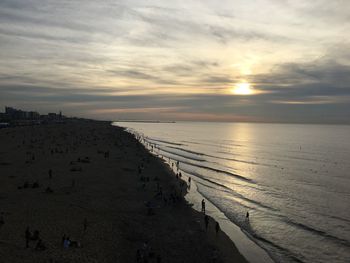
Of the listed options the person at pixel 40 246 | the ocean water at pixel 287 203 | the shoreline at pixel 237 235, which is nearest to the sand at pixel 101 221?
the person at pixel 40 246

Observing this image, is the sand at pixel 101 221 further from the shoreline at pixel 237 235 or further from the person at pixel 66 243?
the shoreline at pixel 237 235

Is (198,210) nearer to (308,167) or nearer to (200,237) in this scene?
(200,237)

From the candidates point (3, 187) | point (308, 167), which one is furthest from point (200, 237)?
point (308, 167)

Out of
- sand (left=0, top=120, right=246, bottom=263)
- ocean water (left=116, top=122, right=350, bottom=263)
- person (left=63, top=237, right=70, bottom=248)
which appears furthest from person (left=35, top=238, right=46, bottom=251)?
ocean water (left=116, top=122, right=350, bottom=263)

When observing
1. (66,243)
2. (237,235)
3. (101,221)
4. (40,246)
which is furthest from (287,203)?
(40,246)

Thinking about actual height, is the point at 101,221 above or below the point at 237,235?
above

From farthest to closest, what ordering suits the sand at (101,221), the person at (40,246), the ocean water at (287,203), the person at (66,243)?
the ocean water at (287,203) < the sand at (101,221) < the person at (66,243) < the person at (40,246)

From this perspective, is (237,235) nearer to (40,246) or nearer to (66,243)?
(66,243)

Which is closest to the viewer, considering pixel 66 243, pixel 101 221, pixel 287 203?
pixel 66 243

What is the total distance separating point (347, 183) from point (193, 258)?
40567mm

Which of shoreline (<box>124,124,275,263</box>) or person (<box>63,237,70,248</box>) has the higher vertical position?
person (<box>63,237,70,248</box>)

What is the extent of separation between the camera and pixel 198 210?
35438 millimetres

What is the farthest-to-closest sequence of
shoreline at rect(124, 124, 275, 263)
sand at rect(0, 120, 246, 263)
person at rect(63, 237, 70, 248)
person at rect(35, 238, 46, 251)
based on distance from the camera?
1. shoreline at rect(124, 124, 275, 263)
2. sand at rect(0, 120, 246, 263)
3. person at rect(63, 237, 70, 248)
4. person at rect(35, 238, 46, 251)

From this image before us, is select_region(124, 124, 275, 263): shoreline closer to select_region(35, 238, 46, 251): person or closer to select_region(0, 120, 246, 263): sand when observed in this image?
select_region(0, 120, 246, 263): sand
